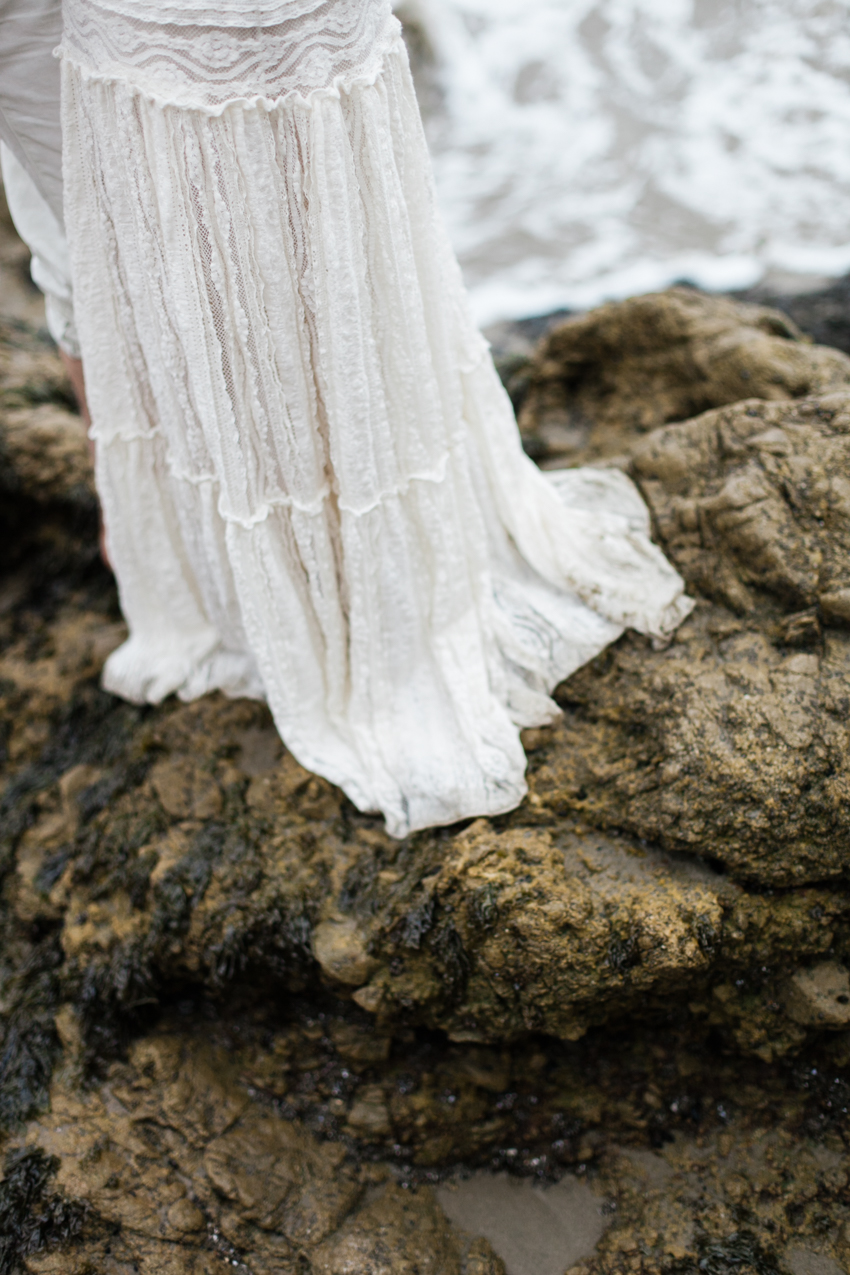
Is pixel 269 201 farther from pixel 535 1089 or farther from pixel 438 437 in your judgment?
pixel 535 1089

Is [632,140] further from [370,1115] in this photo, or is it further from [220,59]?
[370,1115]

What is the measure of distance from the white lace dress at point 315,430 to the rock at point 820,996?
2.32ft

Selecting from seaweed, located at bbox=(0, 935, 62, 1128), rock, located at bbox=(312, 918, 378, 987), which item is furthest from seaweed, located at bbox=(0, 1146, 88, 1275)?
rock, located at bbox=(312, 918, 378, 987)

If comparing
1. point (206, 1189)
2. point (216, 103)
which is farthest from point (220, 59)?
point (206, 1189)

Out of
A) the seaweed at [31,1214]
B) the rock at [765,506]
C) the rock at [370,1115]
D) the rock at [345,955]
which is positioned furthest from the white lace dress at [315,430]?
the seaweed at [31,1214]

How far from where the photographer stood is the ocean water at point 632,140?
5.64m

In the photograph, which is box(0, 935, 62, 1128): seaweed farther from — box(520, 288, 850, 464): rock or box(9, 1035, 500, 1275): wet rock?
box(520, 288, 850, 464): rock

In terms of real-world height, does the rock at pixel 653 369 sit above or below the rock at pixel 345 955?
above

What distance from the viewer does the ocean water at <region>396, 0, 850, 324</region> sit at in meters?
5.64

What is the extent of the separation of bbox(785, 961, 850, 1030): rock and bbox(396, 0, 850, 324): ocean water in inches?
174

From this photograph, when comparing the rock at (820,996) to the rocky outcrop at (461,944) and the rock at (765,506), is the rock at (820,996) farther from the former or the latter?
the rock at (765,506)

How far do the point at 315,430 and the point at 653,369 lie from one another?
1.66m

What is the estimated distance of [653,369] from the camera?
2984mm

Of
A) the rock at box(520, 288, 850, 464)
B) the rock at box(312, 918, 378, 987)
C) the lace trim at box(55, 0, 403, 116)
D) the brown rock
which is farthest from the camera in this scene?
the rock at box(520, 288, 850, 464)
